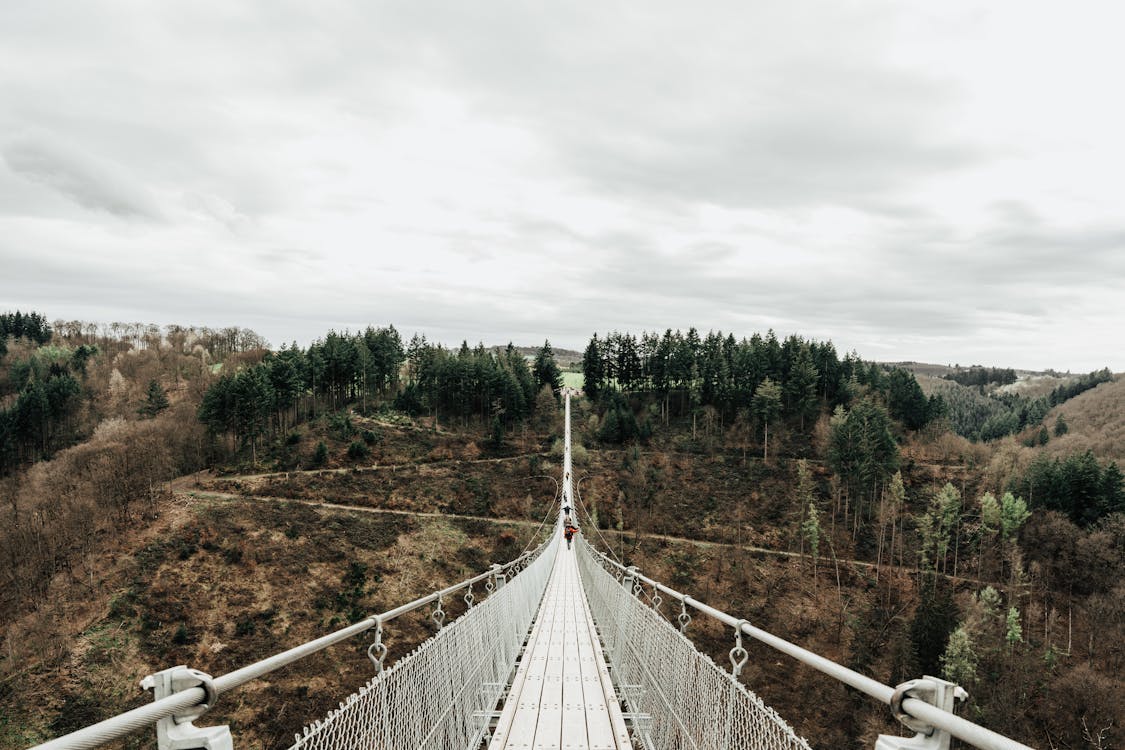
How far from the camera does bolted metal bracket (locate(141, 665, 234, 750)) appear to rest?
1.58 meters

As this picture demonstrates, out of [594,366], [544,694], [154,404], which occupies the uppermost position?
[594,366]

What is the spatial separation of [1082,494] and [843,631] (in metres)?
24.6

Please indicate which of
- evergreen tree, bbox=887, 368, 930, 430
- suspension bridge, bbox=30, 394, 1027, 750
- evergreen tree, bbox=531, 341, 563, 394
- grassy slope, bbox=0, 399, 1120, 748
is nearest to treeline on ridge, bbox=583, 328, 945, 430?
evergreen tree, bbox=887, 368, 930, 430

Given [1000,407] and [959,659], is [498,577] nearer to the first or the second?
[959,659]

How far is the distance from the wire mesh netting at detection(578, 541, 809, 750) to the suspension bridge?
0.04 feet

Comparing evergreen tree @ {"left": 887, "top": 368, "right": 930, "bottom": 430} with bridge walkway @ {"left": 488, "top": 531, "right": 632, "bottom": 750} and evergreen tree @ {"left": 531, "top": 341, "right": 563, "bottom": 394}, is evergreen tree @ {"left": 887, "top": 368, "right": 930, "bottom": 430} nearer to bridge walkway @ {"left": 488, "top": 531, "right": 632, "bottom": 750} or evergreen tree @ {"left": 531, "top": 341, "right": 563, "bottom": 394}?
evergreen tree @ {"left": 531, "top": 341, "right": 563, "bottom": 394}

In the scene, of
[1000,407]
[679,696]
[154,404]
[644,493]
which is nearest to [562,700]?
[679,696]

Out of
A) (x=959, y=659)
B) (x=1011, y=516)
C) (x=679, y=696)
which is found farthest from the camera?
(x=1011, y=516)

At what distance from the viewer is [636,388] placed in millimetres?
71375

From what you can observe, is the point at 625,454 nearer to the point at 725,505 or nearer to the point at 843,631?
the point at 725,505

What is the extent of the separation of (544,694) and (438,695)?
2.62m

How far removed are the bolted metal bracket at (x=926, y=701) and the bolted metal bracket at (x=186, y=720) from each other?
2.04m

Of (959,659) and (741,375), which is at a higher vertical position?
(741,375)

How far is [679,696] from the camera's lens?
412 cm
